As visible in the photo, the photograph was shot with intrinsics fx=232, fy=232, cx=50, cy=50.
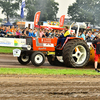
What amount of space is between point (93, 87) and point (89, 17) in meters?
42.8

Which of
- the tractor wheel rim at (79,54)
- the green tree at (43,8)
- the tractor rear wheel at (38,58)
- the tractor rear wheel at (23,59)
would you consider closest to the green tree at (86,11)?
the green tree at (43,8)

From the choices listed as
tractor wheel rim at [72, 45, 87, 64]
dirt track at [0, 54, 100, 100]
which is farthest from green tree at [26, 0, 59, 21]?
dirt track at [0, 54, 100, 100]

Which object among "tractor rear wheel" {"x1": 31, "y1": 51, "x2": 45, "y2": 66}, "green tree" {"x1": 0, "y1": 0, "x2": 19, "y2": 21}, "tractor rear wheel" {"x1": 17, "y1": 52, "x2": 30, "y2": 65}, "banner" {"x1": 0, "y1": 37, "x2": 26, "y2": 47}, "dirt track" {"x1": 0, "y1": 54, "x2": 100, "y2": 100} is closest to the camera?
"dirt track" {"x1": 0, "y1": 54, "x2": 100, "y2": 100}

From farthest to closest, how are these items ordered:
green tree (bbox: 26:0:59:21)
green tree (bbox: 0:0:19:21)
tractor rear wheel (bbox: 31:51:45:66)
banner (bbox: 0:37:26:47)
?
green tree (bbox: 0:0:19:21) → green tree (bbox: 26:0:59:21) → banner (bbox: 0:37:26:47) → tractor rear wheel (bbox: 31:51:45:66)

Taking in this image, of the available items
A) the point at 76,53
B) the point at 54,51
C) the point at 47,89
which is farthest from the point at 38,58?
the point at 47,89

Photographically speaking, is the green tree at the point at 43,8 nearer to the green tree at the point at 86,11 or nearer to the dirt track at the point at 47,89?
the green tree at the point at 86,11

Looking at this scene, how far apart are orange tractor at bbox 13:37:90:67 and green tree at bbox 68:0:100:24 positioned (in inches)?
1379

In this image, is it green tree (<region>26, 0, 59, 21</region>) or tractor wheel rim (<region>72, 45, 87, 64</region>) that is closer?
tractor wheel rim (<region>72, 45, 87, 64</region>)

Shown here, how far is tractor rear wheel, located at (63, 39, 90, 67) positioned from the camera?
9.44 meters

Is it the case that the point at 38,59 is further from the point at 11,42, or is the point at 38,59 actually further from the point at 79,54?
the point at 11,42

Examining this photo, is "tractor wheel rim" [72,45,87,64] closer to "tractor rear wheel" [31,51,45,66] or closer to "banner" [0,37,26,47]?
"tractor rear wheel" [31,51,45,66]

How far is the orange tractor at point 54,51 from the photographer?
942 centimetres

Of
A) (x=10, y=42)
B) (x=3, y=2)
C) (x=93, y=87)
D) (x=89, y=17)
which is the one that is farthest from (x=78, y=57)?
(x=3, y=2)

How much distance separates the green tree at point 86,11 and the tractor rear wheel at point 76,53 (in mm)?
34987
